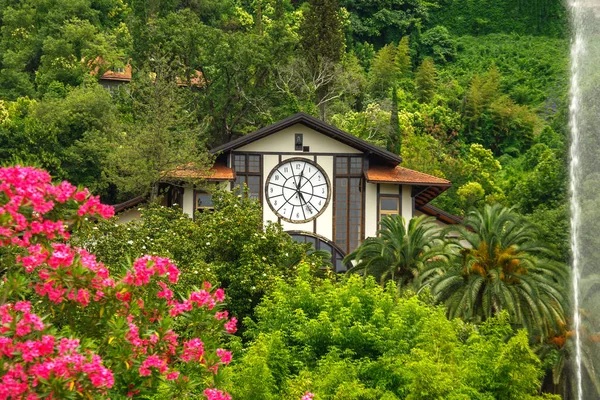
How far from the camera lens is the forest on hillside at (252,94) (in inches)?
2293

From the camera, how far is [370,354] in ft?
103

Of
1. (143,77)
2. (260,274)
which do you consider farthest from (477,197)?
(260,274)

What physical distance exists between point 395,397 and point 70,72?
48.4 metres

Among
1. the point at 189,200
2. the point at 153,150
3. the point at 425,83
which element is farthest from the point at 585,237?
the point at 425,83

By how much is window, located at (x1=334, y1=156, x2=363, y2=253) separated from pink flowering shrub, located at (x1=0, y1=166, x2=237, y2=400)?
3381 cm

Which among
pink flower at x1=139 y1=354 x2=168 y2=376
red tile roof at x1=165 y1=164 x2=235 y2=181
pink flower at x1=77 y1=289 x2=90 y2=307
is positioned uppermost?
red tile roof at x1=165 y1=164 x2=235 y2=181

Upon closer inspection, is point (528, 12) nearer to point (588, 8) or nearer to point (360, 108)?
point (360, 108)

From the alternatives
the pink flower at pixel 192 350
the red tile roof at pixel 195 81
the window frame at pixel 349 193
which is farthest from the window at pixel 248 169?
the pink flower at pixel 192 350

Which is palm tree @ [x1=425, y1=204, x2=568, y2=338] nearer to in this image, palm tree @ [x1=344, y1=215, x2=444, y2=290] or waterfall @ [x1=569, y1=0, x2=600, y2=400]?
waterfall @ [x1=569, y1=0, x2=600, y2=400]

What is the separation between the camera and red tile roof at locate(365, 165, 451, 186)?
5288cm

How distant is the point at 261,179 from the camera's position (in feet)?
174

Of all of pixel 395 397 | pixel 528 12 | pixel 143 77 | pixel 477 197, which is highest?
pixel 528 12

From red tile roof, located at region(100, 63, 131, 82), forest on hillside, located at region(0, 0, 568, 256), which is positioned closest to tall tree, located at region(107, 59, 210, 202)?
forest on hillside, located at region(0, 0, 568, 256)

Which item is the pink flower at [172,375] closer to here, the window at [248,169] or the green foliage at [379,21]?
the window at [248,169]
